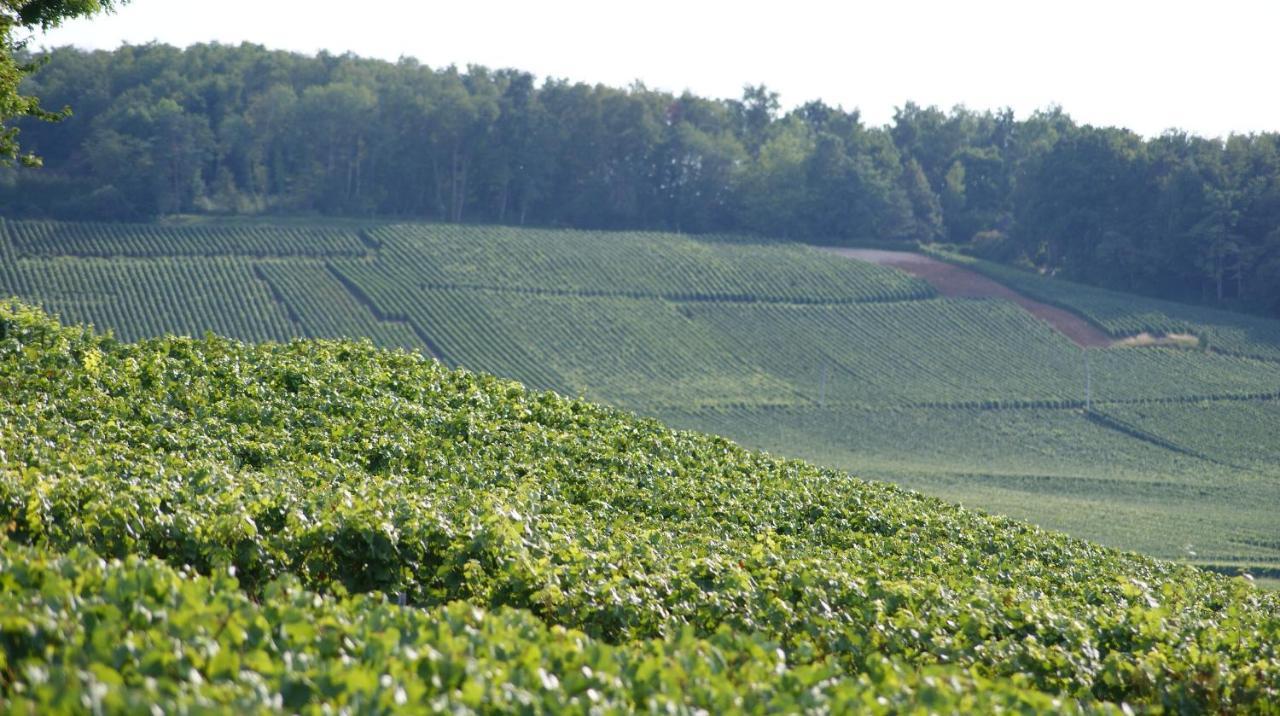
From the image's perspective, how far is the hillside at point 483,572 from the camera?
555 cm

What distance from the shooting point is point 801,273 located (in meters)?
82.2

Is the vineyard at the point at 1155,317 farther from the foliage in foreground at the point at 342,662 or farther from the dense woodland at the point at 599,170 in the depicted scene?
the foliage in foreground at the point at 342,662

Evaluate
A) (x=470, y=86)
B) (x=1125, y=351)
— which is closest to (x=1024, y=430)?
(x=1125, y=351)

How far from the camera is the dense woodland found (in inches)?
3533

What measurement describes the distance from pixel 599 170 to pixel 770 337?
38.7 metres

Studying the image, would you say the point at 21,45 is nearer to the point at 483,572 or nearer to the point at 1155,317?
the point at 483,572

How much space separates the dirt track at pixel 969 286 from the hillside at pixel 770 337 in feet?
3.65

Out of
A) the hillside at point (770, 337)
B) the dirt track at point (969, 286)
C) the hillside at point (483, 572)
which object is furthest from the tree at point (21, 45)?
the dirt track at point (969, 286)

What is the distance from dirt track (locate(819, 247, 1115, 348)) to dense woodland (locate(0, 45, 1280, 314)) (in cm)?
971

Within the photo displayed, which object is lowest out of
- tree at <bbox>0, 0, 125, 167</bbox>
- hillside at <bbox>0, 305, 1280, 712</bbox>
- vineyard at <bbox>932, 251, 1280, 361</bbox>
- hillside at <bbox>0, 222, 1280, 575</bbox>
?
hillside at <bbox>0, 222, 1280, 575</bbox>

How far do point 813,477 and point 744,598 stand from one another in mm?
9483

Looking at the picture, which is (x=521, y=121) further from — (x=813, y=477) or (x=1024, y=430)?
(x=813, y=477)

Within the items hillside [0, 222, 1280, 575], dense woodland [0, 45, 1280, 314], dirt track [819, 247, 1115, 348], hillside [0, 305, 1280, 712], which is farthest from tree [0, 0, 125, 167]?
dense woodland [0, 45, 1280, 314]

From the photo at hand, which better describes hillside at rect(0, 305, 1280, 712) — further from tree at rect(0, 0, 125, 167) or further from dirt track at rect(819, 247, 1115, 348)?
dirt track at rect(819, 247, 1115, 348)
